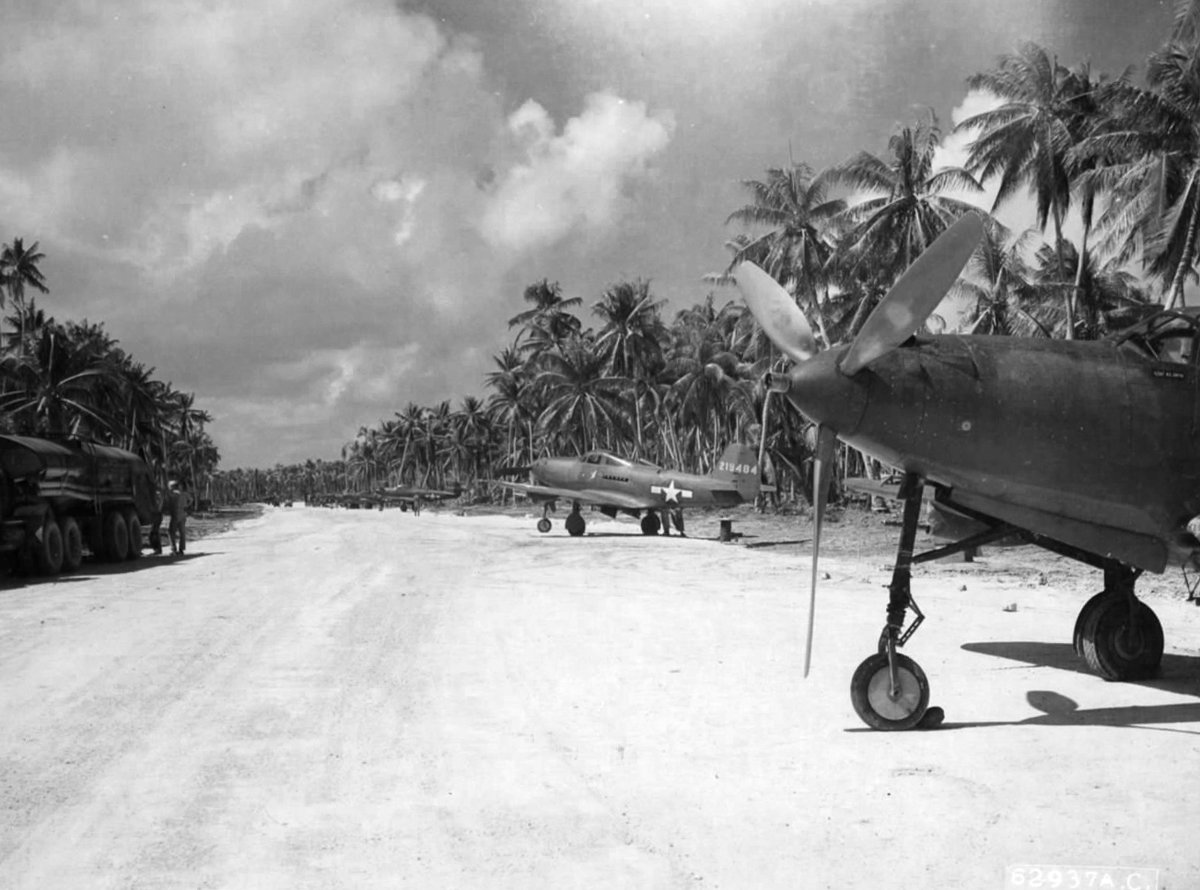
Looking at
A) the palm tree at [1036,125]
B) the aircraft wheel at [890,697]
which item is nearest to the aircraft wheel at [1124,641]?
the aircraft wheel at [890,697]

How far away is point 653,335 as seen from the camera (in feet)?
199

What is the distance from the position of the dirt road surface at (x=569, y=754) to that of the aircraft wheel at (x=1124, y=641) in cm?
18

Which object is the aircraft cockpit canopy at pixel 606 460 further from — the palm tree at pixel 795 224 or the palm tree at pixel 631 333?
the palm tree at pixel 631 333

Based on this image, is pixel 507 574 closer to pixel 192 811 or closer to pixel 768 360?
pixel 192 811

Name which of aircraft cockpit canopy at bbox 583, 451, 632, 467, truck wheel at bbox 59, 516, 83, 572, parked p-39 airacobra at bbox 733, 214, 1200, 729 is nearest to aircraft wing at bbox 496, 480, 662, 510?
aircraft cockpit canopy at bbox 583, 451, 632, 467

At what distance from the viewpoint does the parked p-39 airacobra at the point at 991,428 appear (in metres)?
5.87

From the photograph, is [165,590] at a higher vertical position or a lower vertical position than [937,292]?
lower

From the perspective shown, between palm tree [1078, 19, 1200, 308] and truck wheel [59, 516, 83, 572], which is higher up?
palm tree [1078, 19, 1200, 308]

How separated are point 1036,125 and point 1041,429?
107 ft

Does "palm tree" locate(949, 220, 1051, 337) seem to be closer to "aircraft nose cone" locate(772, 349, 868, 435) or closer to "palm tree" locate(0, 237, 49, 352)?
"aircraft nose cone" locate(772, 349, 868, 435)

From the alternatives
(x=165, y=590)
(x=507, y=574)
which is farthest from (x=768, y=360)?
(x=165, y=590)

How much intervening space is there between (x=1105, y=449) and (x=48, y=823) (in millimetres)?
7020

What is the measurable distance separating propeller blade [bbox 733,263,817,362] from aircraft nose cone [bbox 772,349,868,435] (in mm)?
446

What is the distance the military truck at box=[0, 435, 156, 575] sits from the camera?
53.8ft
